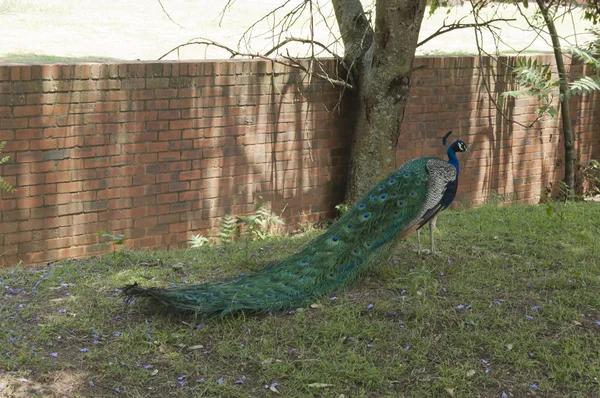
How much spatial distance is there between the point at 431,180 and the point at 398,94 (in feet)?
8.14

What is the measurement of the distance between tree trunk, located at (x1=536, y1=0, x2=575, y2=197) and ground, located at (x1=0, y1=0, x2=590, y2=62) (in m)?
0.33

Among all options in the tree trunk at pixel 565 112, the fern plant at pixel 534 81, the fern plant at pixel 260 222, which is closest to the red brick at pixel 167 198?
the fern plant at pixel 260 222

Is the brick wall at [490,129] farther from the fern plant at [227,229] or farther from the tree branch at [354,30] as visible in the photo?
the fern plant at [227,229]

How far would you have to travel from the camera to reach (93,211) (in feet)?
→ 23.2

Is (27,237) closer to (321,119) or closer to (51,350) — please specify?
(51,350)

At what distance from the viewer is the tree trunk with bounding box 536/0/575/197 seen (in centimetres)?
977

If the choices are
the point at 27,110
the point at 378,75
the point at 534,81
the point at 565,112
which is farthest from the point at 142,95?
the point at 565,112

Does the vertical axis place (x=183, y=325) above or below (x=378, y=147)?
below

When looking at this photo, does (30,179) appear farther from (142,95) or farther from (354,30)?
(354,30)

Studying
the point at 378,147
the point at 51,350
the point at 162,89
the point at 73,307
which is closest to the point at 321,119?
the point at 378,147

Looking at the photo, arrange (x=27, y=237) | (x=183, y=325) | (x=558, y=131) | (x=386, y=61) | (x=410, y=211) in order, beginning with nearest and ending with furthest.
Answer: (x=183, y=325)
(x=410, y=211)
(x=27, y=237)
(x=386, y=61)
(x=558, y=131)

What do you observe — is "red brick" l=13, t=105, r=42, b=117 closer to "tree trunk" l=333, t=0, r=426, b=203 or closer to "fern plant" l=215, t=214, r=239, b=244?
"fern plant" l=215, t=214, r=239, b=244

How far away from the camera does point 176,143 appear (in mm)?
7480

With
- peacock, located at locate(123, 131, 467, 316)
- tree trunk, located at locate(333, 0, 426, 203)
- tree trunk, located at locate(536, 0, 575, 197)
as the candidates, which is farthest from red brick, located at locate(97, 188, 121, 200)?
tree trunk, located at locate(536, 0, 575, 197)
